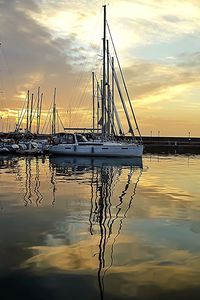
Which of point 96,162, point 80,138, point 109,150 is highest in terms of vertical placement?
point 80,138

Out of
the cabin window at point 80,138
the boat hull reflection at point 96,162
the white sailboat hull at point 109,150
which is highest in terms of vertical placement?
the cabin window at point 80,138

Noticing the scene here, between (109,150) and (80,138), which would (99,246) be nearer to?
(109,150)

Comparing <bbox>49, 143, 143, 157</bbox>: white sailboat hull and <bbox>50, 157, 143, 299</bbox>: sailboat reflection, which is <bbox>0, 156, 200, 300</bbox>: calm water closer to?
<bbox>50, 157, 143, 299</bbox>: sailboat reflection

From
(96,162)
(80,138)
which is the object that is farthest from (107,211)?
(80,138)

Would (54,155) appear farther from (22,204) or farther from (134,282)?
(134,282)

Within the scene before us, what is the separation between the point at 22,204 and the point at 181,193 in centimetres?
752

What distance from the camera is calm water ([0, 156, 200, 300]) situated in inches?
271

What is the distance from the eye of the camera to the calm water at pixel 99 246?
6883mm

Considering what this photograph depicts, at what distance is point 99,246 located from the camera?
30.8 feet

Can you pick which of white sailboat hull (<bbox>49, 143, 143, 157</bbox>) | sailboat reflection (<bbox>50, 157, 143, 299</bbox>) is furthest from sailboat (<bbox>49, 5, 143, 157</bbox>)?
Result: sailboat reflection (<bbox>50, 157, 143, 299</bbox>)

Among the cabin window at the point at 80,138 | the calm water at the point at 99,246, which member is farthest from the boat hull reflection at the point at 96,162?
the calm water at the point at 99,246

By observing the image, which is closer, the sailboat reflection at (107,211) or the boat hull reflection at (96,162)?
the sailboat reflection at (107,211)

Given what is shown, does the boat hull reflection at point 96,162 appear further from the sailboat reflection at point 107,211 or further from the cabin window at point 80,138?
the sailboat reflection at point 107,211

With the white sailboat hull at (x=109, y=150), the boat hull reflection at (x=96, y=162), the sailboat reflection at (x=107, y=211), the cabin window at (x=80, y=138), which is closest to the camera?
the sailboat reflection at (x=107, y=211)
